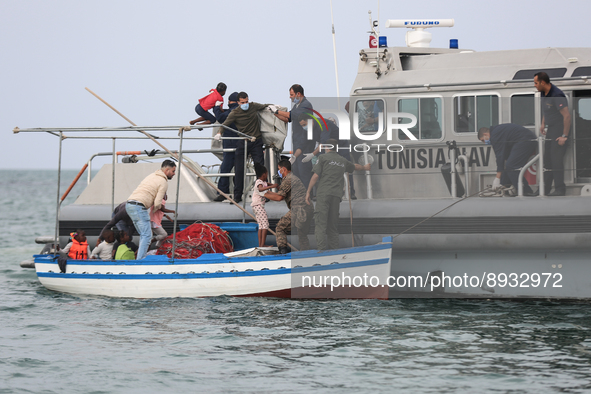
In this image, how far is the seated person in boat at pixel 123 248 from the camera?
32.3 ft

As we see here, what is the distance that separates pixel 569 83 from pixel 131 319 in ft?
20.5

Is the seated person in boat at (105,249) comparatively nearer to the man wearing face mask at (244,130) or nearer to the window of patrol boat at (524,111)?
the man wearing face mask at (244,130)

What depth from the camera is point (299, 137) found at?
31.5 ft

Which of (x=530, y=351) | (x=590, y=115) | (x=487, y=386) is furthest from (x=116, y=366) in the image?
(x=590, y=115)

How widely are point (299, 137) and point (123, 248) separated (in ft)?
9.66

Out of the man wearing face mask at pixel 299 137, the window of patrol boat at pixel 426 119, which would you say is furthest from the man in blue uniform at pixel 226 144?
the window of patrol boat at pixel 426 119

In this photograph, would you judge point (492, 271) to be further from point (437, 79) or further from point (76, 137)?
point (76, 137)

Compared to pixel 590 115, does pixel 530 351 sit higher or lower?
lower

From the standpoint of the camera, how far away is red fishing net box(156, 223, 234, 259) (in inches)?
378

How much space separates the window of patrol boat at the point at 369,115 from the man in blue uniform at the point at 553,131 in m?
2.13

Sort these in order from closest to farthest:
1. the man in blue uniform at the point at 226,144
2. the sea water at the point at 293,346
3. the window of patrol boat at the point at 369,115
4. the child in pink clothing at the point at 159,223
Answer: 1. the sea water at the point at 293,346
2. the window of patrol boat at the point at 369,115
3. the child in pink clothing at the point at 159,223
4. the man in blue uniform at the point at 226,144

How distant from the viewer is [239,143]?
33.3ft

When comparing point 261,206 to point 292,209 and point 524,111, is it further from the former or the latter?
point 524,111

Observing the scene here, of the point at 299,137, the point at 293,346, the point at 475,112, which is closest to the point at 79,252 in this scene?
the point at 299,137
